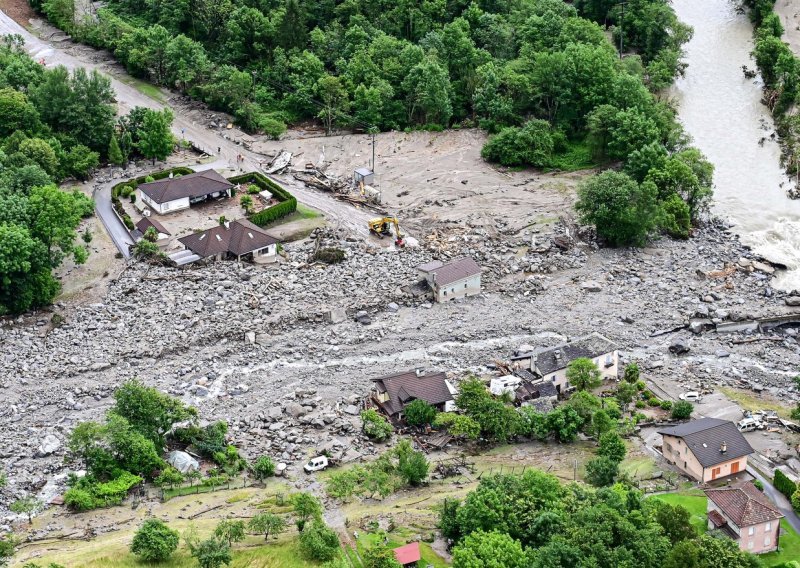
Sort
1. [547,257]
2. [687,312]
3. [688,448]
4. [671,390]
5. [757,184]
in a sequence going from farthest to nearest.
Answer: [757,184], [547,257], [687,312], [671,390], [688,448]

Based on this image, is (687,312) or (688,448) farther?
(687,312)

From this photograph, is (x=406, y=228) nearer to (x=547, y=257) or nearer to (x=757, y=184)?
(x=547, y=257)

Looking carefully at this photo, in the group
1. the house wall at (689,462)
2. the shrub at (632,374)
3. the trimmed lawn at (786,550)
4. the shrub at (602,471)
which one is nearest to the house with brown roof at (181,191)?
the shrub at (632,374)

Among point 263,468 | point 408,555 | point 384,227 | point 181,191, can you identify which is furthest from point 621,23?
point 408,555

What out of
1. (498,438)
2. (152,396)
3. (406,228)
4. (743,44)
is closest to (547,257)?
(406,228)

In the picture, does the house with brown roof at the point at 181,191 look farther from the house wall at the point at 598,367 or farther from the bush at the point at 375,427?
the house wall at the point at 598,367
